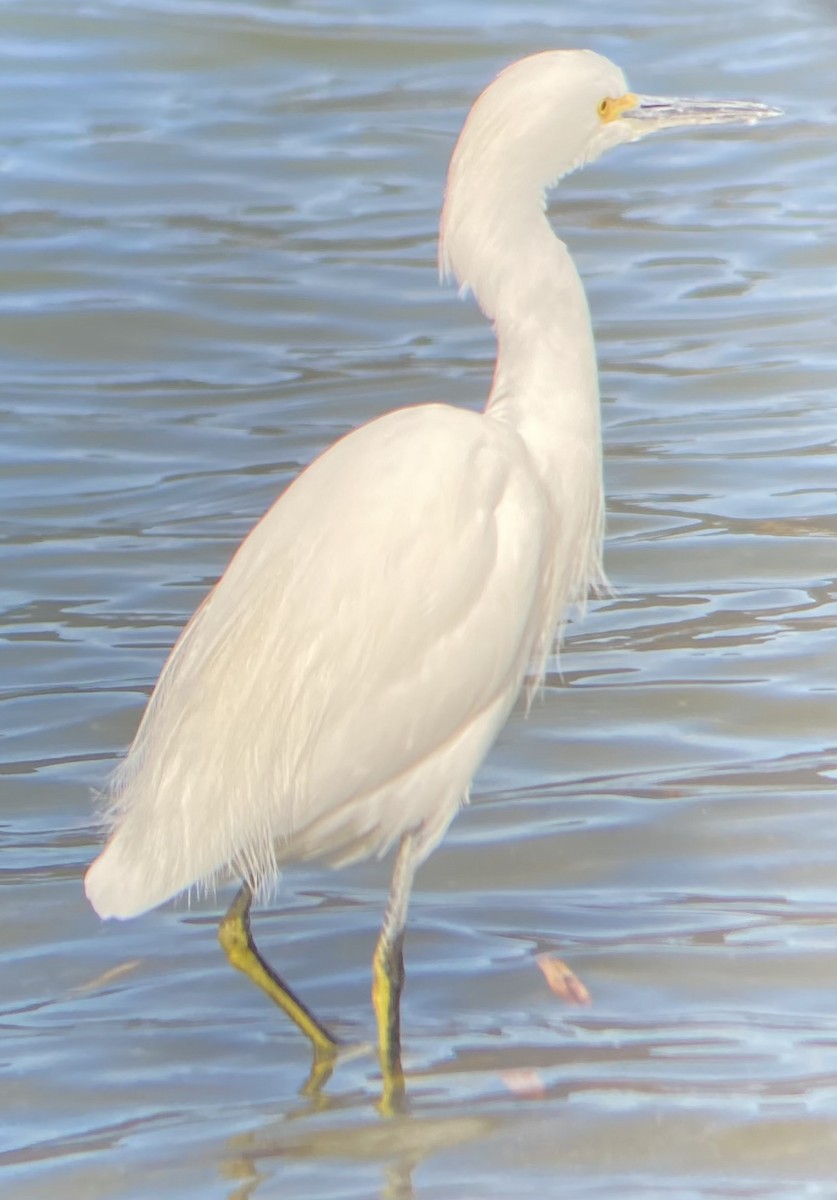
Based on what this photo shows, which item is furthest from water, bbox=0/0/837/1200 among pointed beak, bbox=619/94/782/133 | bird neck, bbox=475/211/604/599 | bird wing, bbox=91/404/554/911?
pointed beak, bbox=619/94/782/133

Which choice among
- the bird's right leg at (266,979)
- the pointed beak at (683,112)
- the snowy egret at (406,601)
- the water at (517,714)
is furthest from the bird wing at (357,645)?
the pointed beak at (683,112)

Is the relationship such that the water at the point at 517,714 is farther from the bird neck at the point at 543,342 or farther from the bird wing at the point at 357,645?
the bird neck at the point at 543,342

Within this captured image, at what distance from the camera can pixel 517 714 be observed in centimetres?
468

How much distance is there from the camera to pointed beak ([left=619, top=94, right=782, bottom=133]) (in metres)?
3.40

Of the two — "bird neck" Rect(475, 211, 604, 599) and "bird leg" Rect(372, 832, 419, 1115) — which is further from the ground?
"bird neck" Rect(475, 211, 604, 599)

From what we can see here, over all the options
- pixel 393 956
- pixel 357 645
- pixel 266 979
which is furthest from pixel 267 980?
pixel 357 645

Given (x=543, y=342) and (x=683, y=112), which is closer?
(x=543, y=342)

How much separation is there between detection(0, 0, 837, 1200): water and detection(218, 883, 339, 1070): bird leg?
60 mm

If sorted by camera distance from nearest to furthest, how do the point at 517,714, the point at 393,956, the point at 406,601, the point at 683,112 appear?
1. the point at 406,601
2. the point at 393,956
3. the point at 683,112
4. the point at 517,714

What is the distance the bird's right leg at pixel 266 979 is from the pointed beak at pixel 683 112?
53.7 inches

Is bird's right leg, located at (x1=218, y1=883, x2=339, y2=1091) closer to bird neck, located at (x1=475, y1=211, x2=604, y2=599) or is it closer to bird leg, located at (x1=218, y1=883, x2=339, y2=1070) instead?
bird leg, located at (x1=218, y1=883, x2=339, y2=1070)

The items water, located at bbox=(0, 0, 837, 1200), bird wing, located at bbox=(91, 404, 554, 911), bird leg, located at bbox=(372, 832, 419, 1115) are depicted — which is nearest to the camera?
water, located at bbox=(0, 0, 837, 1200)

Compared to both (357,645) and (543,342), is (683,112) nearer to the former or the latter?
(543,342)

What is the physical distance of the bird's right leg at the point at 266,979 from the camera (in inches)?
133
